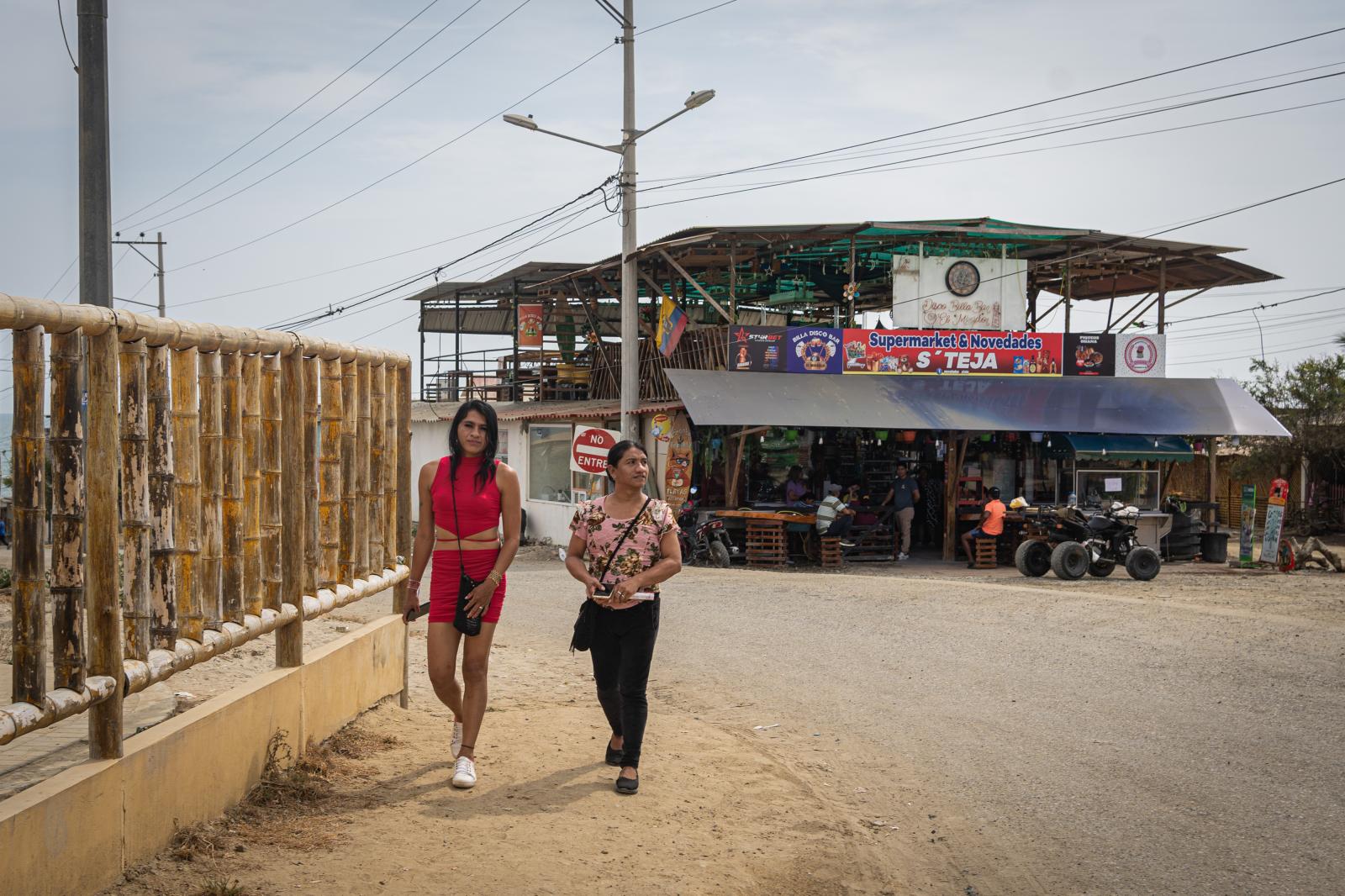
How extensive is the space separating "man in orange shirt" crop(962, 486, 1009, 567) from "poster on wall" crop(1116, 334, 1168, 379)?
4499mm

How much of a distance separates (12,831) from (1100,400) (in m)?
22.0

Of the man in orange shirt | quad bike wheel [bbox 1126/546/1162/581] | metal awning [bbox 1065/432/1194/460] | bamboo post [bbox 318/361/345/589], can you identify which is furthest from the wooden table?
bamboo post [bbox 318/361/345/589]

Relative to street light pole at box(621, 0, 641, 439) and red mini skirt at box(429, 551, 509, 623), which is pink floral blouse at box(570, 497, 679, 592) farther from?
street light pole at box(621, 0, 641, 439)

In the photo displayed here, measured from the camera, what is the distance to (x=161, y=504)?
479 centimetres

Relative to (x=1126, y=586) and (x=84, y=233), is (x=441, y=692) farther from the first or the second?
(x=1126, y=586)

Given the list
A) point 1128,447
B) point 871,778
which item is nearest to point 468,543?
point 871,778

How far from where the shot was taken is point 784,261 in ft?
84.0

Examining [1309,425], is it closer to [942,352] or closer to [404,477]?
[942,352]

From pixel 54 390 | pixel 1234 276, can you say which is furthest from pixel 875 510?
pixel 54 390

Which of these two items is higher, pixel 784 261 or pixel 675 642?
pixel 784 261

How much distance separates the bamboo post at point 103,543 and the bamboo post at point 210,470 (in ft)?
3.01

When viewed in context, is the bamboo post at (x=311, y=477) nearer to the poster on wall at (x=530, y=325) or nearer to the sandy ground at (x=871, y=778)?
the sandy ground at (x=871, y=778)

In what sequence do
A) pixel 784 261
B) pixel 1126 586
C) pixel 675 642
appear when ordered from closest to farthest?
pixel 675 642
pixel 1126 586
pixel 784 261

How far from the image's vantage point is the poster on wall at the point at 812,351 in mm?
22312
